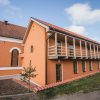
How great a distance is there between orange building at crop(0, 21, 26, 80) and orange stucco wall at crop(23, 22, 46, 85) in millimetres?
2853

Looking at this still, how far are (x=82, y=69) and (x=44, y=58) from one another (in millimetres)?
8841

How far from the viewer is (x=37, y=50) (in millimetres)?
16406

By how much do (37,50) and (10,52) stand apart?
244 inches

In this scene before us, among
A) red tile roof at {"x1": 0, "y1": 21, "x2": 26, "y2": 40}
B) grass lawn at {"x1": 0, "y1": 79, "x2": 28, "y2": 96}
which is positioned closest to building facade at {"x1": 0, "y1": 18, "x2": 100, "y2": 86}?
red tile roof at {"x1": 0, "y1": 21, "x2": 26, "y2": 40}

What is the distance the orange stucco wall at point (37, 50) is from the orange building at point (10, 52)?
285cm

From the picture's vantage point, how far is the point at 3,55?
19.6 meters

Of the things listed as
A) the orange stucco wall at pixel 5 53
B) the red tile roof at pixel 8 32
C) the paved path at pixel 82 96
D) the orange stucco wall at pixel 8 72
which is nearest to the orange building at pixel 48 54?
the orange stucco wall at pixel 8 72

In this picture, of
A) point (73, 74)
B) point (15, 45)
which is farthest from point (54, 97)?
point (15, 45)

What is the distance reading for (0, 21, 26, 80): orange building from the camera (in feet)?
64.1

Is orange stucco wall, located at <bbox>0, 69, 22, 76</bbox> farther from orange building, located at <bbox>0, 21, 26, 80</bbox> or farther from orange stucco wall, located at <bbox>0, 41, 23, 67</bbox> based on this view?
orange stucco wall, located at <bbox>0, 41, 23, 67</bbox>

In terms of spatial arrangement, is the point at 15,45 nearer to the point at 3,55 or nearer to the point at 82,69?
the point at 3,55

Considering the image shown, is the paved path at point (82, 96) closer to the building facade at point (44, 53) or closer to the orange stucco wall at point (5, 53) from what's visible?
the building facade at point (44, 53)

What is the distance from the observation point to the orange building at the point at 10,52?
64.1 ft

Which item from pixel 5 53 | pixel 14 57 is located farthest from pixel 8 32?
pixel 14 57
